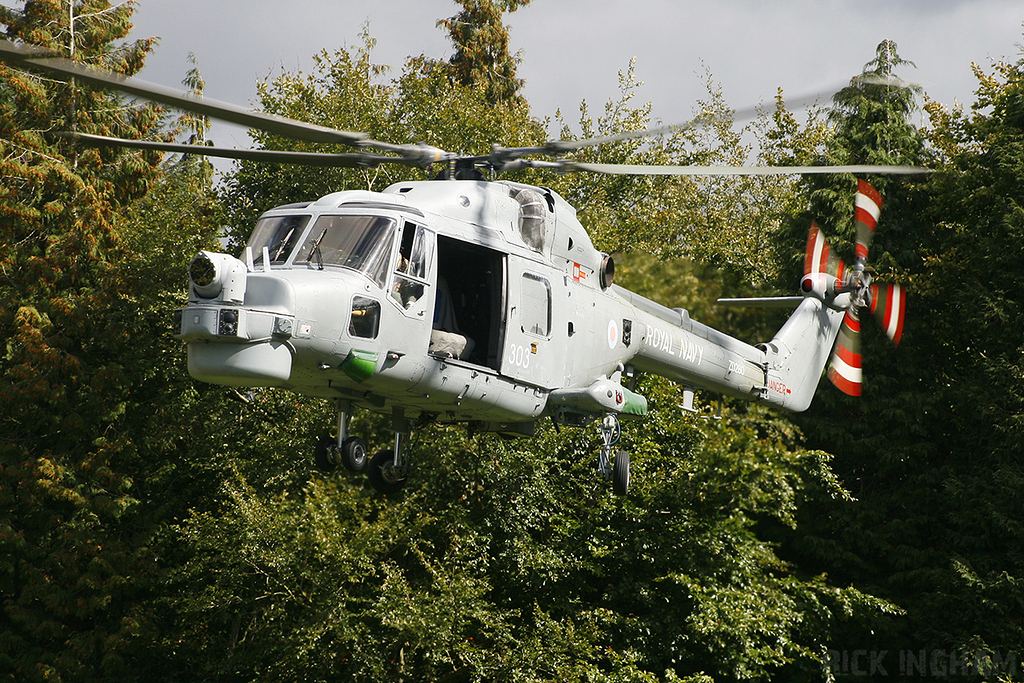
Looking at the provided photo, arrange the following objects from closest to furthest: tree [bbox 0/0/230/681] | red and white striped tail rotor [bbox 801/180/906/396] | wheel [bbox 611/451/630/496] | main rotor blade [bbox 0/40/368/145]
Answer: main rotor blade [bbox 0/40/368/145] < wheel [bbox 611/451/630/496] < red and white striped tail rotor [bbox 801/180/906/396] < tree [bbox 0/0/230/681]

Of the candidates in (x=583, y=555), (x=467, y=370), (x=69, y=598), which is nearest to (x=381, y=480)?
(x=467, y=370)

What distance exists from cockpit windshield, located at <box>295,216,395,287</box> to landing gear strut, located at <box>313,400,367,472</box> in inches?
59.3

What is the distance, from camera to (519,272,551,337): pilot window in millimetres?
9641

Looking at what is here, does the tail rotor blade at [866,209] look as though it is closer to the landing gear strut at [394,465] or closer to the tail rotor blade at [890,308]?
the tail rotor blade at [890,308]

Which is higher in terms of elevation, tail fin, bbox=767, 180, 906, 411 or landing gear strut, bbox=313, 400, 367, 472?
tail fin, bbox=767, 180, 906, 411

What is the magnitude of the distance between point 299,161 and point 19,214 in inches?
622

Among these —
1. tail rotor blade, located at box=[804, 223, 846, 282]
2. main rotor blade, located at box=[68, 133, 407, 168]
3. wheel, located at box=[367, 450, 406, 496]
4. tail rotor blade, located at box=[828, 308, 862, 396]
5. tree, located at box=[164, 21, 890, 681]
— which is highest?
main rotor blade, located at box=[68, 133, 407, 168]

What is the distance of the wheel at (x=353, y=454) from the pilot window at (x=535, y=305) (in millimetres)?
1830

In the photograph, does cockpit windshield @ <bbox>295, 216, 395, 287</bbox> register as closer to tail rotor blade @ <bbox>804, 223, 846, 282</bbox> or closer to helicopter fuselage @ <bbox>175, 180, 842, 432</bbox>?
helicopter fuselage @ <bbox>175, 180, 842, 432</bbox>

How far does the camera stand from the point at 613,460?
36.8 feet

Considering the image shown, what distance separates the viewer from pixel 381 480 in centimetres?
1030

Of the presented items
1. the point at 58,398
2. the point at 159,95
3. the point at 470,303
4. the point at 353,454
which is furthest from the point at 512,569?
the point at 159,95

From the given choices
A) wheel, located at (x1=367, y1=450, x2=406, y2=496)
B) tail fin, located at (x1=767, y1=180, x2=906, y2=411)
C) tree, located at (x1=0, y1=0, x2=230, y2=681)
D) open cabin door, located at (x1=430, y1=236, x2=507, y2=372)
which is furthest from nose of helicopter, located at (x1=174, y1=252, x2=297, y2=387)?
tree, located at (x1=0, y1=0, x2=230, y2=681)

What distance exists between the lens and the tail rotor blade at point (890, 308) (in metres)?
15.0
